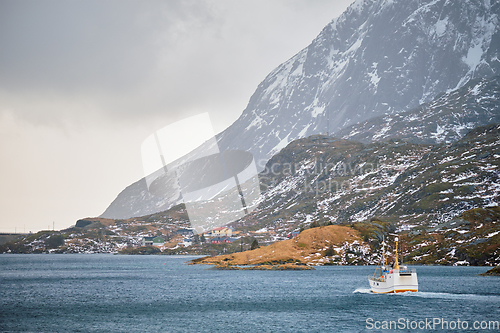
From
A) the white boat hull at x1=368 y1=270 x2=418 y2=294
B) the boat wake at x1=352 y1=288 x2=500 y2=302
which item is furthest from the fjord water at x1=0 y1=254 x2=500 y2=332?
the white boat hull at x1=368 y1=270 x2=418 y2=294

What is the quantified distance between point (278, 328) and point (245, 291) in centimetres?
5087

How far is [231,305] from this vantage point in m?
101

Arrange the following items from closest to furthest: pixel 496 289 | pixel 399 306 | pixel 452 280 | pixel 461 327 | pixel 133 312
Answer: pixel 461 327
pixel 133 312
pixel 399 306
pixel 496 289
pixel 452 280

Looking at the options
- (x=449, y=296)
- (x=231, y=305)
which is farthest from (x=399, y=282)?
(x=231, y=305)

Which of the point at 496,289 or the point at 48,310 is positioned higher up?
the point at 48,310

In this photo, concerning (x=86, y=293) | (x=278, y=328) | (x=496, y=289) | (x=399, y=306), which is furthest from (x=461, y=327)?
(x=86, y=293)

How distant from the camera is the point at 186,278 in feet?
544

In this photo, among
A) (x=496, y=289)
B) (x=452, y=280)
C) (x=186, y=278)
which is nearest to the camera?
(x=496, y=289)

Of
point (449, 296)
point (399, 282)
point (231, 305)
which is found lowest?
point (449, 296)

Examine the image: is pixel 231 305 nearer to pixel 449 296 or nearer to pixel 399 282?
pixel 399 282

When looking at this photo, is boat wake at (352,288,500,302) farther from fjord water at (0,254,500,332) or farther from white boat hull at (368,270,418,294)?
white boat hull at (368,270,418,294)

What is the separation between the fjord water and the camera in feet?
256

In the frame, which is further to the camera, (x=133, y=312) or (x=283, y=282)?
(x=283, y=282)

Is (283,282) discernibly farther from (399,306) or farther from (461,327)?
(461,327)
